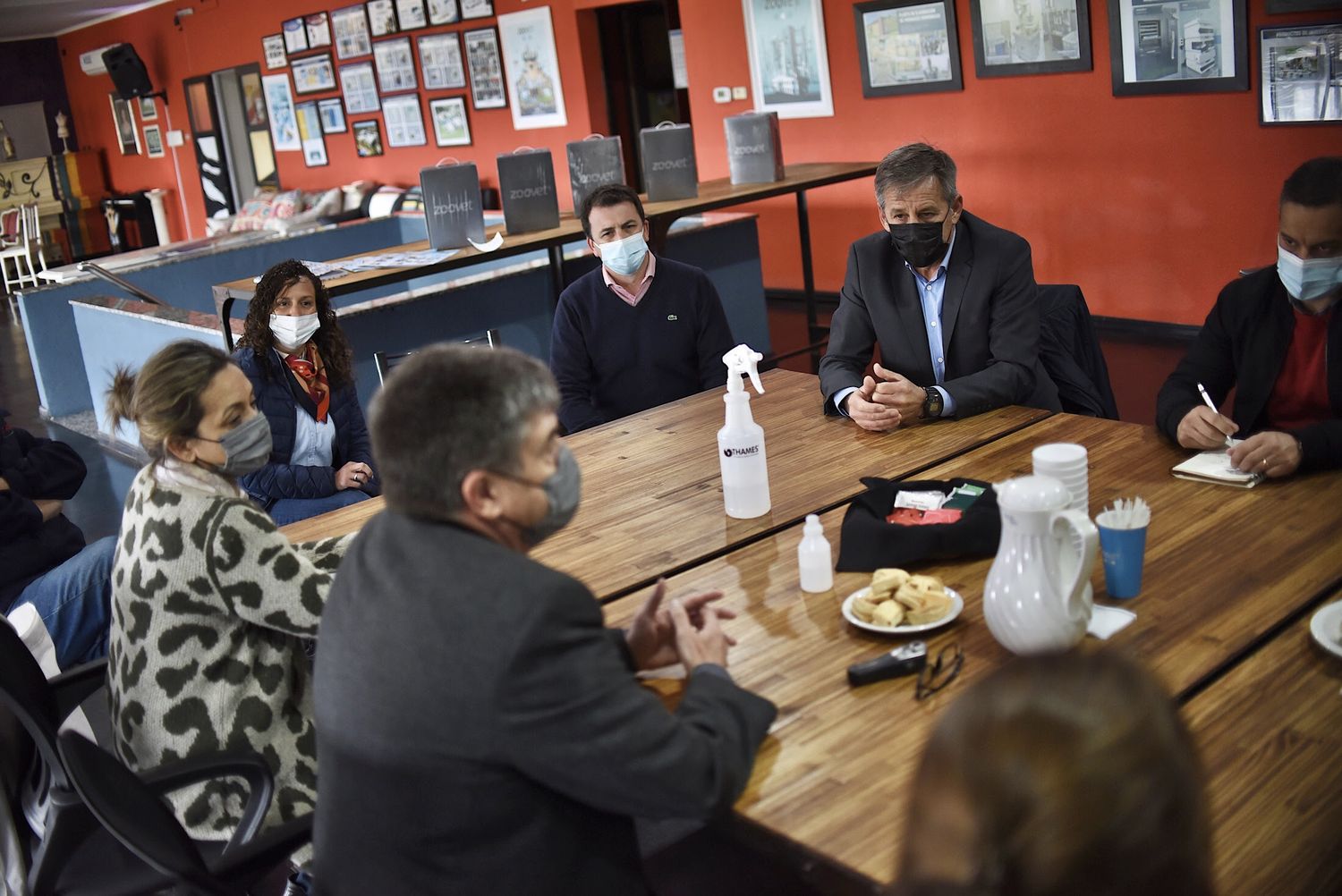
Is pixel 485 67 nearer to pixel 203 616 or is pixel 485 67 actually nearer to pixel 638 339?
pixel 638 339

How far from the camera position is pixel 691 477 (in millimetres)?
2521

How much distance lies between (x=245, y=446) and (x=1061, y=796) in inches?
67.8

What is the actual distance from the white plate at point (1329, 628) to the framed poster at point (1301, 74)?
13.4ft

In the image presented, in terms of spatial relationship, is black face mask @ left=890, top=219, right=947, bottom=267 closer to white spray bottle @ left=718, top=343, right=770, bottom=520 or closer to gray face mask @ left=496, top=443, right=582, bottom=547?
white spray bottle @ left=718, top=343, right=770, bottom=520

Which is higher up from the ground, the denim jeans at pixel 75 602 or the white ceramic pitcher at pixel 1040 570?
the white ceramic pitcher at pixel 1040 570

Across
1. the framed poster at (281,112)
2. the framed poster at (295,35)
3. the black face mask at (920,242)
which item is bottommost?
the black face mask at (920,242)

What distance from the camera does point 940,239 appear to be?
9.13ft

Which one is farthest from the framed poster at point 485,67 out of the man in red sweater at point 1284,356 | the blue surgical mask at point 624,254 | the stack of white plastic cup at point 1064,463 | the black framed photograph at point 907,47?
the stack of white plastic cup at point 1064,463

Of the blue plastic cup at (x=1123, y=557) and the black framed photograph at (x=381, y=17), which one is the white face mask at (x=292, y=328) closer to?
the blue plastic cup at (x=1123, y=557)

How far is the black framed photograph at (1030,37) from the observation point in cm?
579

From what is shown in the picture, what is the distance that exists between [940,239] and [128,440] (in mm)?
4848

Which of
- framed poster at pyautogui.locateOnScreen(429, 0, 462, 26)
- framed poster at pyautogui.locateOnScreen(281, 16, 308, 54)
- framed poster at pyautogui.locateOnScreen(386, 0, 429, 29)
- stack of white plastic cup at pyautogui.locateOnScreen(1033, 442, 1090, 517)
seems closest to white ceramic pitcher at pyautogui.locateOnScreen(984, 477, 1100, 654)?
stack of white plastic cup at pyautogui.locateOnScreen(1033, 442, 1090, 517)

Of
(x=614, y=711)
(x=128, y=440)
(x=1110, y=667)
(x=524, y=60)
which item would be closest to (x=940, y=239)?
(x=614, y=711)

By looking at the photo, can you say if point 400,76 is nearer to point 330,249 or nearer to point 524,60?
point 524,60
